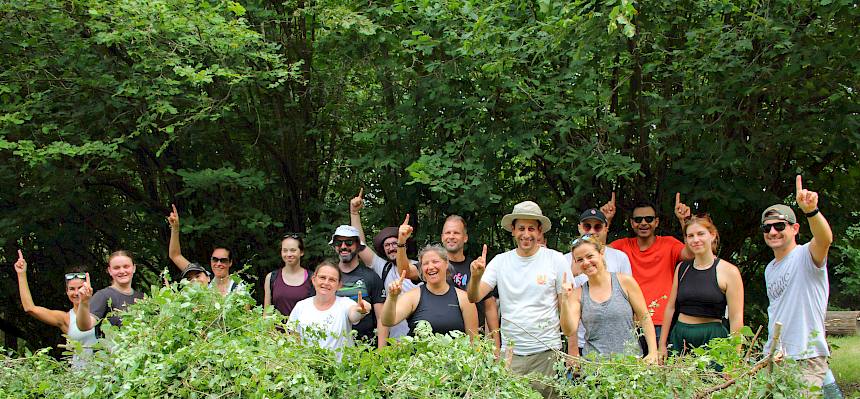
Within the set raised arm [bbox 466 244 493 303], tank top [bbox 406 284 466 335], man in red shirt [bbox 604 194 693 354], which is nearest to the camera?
raised arm [bbox 466 244 493 303]

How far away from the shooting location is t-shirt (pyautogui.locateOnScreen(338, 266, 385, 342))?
557 centimetres

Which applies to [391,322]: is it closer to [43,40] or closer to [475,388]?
[475,388]

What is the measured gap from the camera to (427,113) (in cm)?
695

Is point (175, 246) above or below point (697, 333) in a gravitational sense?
above

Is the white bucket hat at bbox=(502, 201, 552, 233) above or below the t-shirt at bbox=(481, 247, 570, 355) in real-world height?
above

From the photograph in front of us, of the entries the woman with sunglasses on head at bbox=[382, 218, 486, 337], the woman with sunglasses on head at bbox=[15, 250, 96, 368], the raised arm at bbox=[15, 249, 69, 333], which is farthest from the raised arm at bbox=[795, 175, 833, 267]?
the raised arm at bbox=[15, 249, 69, 333]

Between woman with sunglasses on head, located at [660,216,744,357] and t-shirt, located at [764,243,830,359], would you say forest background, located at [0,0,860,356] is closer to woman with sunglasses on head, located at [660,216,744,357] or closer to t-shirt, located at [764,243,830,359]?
woman with sunglasses on head, located at [660,216,744,357]

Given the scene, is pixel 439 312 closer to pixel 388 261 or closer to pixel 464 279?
pixel 464 279

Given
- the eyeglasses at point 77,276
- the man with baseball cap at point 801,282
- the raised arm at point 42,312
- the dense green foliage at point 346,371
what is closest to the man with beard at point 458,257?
the man with baseball cap at point 801,282

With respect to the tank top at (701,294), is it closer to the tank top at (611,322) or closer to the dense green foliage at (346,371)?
the tank top at (611,322)

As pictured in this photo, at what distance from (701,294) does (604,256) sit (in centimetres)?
68

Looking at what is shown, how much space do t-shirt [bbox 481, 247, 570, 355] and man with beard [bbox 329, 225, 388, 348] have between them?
1.04m

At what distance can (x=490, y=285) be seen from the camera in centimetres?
500

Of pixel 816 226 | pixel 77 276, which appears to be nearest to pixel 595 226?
pixel 816 226
